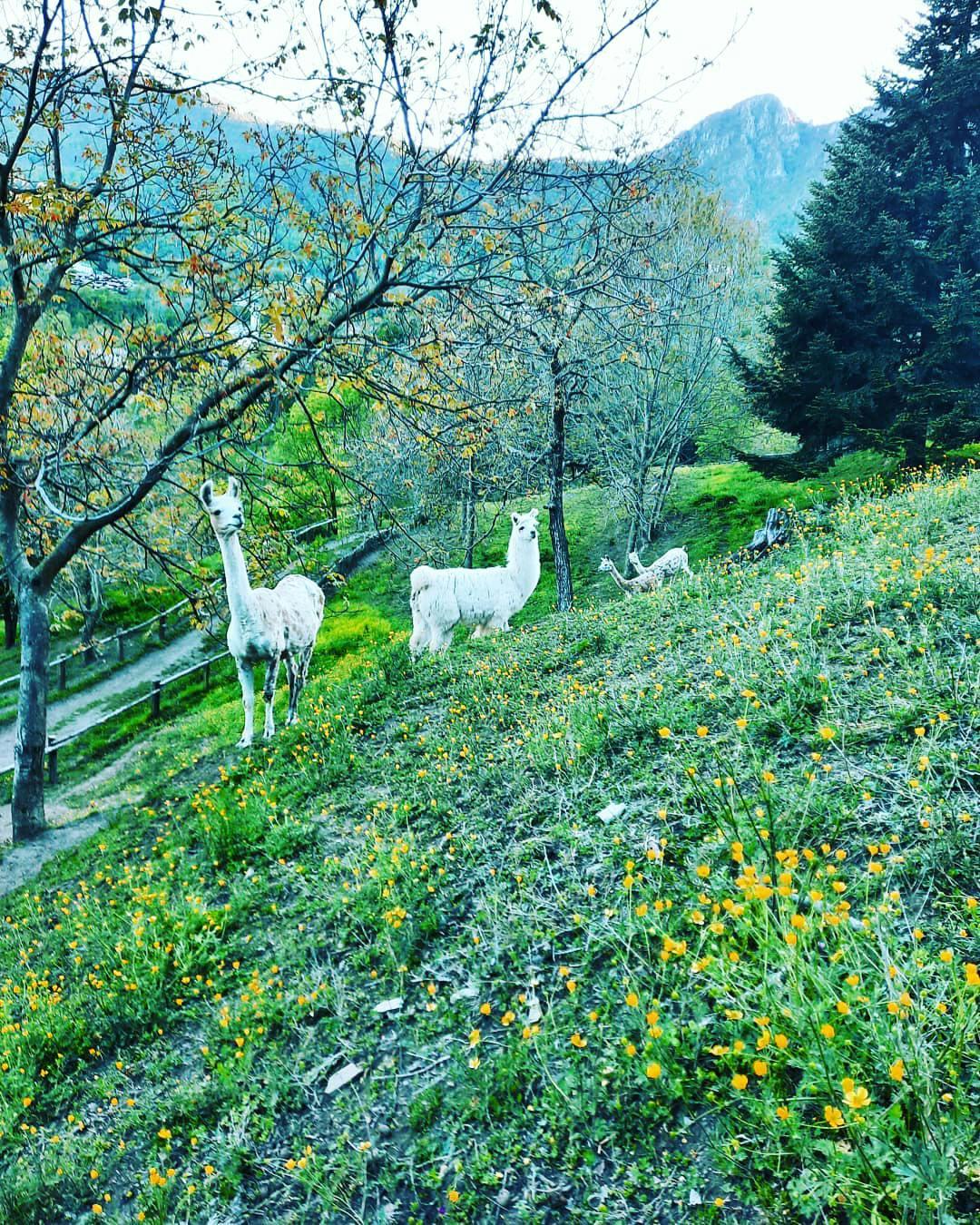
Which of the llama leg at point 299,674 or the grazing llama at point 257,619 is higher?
the grazing llama at point 257,619

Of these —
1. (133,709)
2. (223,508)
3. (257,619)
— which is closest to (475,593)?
(257,619)

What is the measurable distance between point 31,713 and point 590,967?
11428 millimetres

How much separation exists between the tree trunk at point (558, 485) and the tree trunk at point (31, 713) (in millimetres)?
10978

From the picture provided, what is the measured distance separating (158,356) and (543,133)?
4786 millimetres

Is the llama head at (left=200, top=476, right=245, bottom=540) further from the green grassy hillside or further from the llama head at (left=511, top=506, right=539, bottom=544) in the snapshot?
the llama head at (left=511, top=506, right=539, bottom=544)

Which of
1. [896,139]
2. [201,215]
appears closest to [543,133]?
[201,215]

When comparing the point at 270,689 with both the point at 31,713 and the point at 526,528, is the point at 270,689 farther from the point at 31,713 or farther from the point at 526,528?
the point at 526,528

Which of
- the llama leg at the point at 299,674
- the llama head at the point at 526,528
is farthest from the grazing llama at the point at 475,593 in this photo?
the llama leg at the point at 299,674

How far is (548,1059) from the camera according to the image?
328 cm

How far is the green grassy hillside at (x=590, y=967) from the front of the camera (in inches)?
100

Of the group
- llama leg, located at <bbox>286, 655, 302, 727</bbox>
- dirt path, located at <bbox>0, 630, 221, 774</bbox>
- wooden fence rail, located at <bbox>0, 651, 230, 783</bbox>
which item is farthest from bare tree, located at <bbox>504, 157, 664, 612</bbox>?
dirt path, located at <bbox>0, 630, 221, 774</bbox>

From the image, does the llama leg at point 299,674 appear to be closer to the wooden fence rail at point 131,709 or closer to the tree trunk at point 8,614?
the wooden fence rail at point 131,709

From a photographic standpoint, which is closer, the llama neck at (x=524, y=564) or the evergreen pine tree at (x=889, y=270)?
the llama neck at (x=524, y=564)

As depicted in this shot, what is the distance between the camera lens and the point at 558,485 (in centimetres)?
1808
